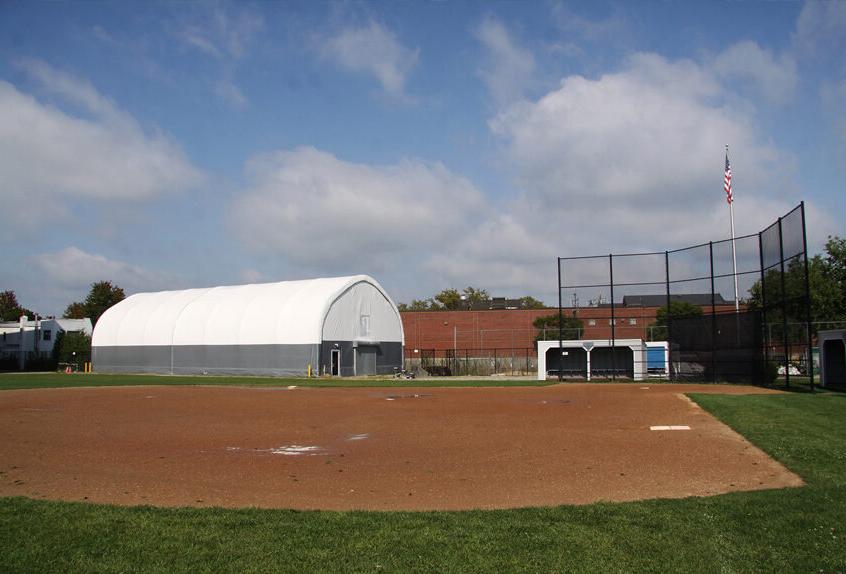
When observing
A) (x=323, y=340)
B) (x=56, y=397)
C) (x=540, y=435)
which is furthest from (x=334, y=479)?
(x=323, y=340)

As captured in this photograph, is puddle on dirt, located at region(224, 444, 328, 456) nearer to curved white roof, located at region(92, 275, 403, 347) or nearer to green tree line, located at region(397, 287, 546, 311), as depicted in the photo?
curved white roof, located at region(92, 275, 403, 347)

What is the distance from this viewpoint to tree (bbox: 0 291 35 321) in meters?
108

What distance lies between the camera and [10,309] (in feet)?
369

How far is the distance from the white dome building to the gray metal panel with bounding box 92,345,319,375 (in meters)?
0.07

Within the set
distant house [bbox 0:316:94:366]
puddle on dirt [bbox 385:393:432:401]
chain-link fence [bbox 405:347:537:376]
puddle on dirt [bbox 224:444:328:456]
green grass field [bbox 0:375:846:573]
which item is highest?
distant house [bbox 0:316:94:366]

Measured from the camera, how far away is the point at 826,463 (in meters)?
10.0

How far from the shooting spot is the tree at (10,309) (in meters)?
108

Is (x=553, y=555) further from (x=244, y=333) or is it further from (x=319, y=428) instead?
(x=244, y=333)

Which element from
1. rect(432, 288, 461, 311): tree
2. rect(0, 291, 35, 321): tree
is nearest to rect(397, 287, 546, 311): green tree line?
rect(432, 288, 461, 311): tree

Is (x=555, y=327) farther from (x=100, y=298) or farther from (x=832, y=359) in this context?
(x=100, y=298)

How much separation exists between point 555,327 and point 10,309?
94.7m

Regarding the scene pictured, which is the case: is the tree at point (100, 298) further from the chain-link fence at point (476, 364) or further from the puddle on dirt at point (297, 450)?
the puddle on dirt at point (297, 450)

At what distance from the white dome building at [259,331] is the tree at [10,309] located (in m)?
60.9

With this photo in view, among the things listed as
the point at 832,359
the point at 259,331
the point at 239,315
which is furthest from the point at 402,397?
the point at 239,315
